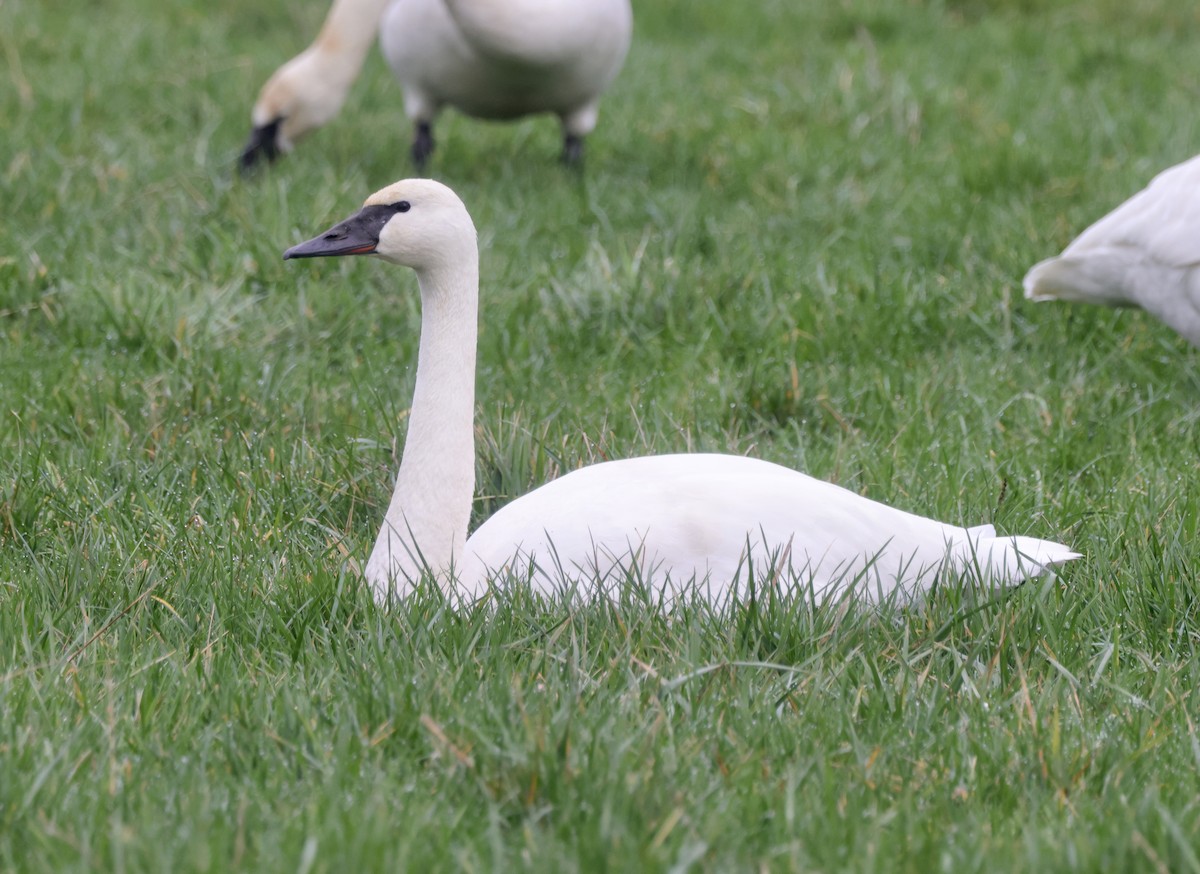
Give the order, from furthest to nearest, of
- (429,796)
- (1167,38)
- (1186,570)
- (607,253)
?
(1167,38) → (607,253) → (1186,570) → (429,796)

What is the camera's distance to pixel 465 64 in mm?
6902

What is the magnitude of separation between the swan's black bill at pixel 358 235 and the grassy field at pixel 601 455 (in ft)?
1.87

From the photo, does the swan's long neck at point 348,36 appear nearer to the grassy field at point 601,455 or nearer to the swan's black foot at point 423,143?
the grassy field at point 601,455

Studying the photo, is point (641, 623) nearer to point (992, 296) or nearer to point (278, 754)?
point (278, 754)

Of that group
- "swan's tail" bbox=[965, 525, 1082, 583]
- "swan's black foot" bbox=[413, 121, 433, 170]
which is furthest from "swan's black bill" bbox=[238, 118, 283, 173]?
"swan's tail" bbox=[965, 525, 1082, 583]

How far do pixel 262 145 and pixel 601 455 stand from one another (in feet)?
12.6

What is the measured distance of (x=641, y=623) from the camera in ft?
8.92

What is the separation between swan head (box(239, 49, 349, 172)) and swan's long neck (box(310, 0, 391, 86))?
4 centimetres

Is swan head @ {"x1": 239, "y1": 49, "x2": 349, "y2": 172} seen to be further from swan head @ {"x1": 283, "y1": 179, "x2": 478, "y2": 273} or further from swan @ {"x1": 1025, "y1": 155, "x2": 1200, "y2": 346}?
swan head @ {"x1": 283, "y1": 179, "x2": 478, "y2": 273}

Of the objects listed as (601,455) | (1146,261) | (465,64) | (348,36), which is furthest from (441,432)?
(348,36)

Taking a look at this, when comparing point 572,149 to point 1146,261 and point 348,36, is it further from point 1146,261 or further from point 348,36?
point 1146,261

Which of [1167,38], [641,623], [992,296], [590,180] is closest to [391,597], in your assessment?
[641,623]

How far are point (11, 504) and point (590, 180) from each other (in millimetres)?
3781

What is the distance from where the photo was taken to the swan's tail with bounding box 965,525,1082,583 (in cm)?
292
